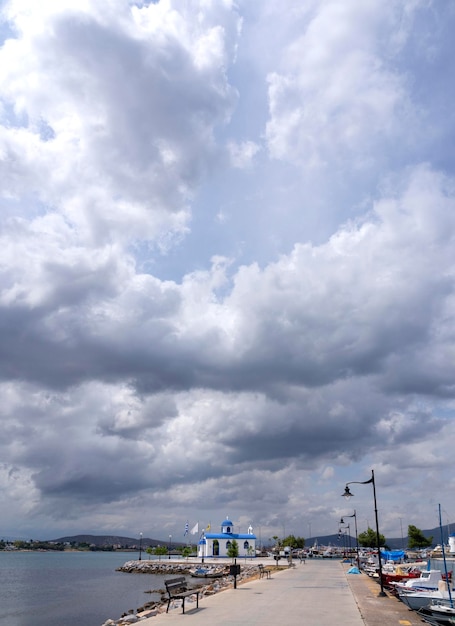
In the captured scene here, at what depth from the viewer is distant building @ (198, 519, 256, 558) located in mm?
105225

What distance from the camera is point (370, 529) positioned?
6068 inches

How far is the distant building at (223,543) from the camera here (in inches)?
4143

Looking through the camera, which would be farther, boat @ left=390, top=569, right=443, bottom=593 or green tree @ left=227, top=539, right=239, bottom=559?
green tree @ left=227, top=539, right=239, bottom=559

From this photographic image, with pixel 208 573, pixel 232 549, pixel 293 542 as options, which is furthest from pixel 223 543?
pixel 293 542

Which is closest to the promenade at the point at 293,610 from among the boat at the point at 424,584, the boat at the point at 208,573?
the boat at the point at 424,584

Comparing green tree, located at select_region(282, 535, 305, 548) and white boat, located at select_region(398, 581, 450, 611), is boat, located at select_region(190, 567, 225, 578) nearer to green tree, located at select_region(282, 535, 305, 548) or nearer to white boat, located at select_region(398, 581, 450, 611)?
white boat, located at select_region(398, 581, 450, 611)

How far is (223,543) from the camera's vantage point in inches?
4149

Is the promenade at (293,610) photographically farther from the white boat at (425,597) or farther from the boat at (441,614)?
the white boat at (425,597)

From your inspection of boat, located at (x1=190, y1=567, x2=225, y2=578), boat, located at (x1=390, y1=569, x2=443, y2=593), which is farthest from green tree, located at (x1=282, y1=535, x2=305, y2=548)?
boat, located at (x1=390, y1=569, x2=443, y2=593)

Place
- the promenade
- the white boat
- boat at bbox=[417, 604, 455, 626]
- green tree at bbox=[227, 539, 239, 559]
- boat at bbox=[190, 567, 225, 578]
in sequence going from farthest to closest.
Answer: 1. green tree at bbox=[227, 539, 239, 559]
2. boat at bbox=[190, 567, 225, 578]
3. the white boat
4. boat at bbox=[417, 604, 455, 626]
5. the promenade

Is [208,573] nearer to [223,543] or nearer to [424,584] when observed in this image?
[223,543]

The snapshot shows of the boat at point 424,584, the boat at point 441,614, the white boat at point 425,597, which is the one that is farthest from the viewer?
the boat at point 424,584

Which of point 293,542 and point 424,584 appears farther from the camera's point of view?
point 293,542

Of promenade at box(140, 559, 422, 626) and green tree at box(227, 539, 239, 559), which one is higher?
promenade at box(140, 559, 422, 626)
